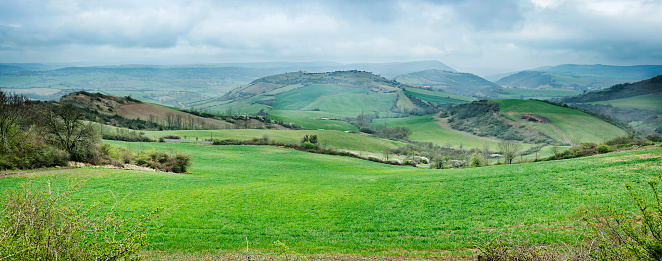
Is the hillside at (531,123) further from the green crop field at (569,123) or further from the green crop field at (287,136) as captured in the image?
the green crop field at (287,136)

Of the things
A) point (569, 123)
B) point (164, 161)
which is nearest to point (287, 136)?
point (164, 161)

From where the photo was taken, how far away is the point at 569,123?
136625 mm

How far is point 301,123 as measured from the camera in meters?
178

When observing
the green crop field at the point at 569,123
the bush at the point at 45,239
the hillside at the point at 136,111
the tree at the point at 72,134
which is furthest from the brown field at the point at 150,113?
the green crop field at the point at 569,123

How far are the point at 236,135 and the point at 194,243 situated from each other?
78165 mm

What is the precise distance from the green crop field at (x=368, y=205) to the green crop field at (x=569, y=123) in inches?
4388

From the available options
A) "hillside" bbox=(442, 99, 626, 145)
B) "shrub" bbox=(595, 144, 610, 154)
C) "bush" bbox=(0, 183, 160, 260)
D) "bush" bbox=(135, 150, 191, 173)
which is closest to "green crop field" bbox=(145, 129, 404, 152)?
"bush" bbox=(135, 150, 191, 173)

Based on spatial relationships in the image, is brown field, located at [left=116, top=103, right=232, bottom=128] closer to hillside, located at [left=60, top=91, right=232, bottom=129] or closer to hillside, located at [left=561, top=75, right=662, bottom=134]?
hillside, located at [left=60, top=91, right=232, bottom=129]

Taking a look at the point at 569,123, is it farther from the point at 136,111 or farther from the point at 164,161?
the point at 136,111

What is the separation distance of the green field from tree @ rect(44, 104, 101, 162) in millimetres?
232628

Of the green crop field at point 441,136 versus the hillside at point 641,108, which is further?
the hillside at point 641,108

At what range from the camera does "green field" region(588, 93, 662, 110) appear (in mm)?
169625

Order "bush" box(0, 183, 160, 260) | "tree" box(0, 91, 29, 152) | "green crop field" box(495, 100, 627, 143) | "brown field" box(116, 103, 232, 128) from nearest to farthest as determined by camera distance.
A: "bush" box(0, 183, 160, 260), "tree" box(0, 91, 29, 152), "green crop field" box(495, 100, 627, 143), "brown field" box(116, 103, 232, 128)

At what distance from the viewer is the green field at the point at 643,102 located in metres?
170
